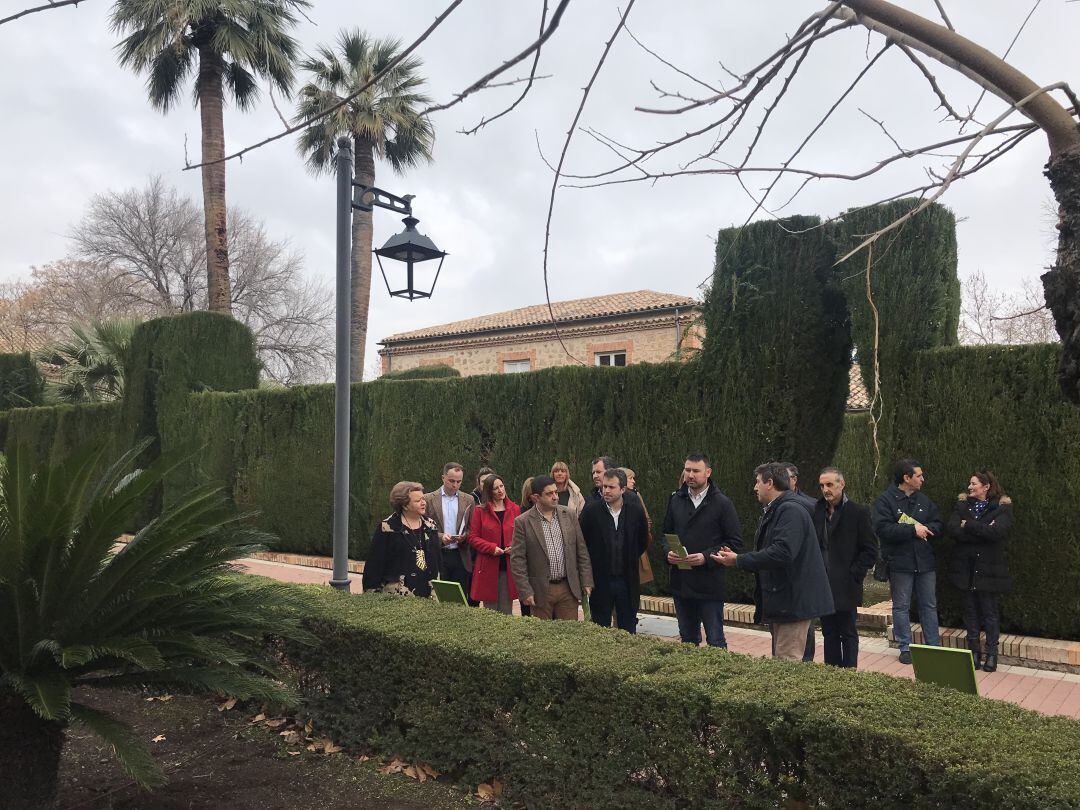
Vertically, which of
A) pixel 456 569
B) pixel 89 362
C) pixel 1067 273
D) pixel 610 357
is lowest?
pixel 456 569

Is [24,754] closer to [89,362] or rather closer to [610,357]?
[89,362]

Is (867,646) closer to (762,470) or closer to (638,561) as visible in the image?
(638,561)

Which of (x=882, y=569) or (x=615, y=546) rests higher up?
(x=615, y=546)

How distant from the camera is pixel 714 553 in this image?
5.53m

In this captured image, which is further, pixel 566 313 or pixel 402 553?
pixel 566 313

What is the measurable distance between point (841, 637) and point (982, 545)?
1988 millimetres

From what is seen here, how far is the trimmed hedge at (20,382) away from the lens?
21.9 metres

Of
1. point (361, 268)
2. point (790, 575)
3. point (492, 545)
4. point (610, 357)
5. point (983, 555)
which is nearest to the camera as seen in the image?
point (790, 575)

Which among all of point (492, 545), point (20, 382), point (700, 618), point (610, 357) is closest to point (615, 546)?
point (700, 618)

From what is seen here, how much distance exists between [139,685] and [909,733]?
329 centimetres

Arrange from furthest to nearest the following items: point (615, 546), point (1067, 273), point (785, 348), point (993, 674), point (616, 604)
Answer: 1. point (785, 348)
2. point (993, 674)
3. point (616, 604)
4. point (615, 546)
5. point (1067, 273)

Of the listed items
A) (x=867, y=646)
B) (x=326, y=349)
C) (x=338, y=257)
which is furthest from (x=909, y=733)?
(x=326, y=349)

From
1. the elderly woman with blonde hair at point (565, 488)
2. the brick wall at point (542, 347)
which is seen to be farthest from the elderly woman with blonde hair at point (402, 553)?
the brick wall at point (542, 347)

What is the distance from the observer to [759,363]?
29.4ft
